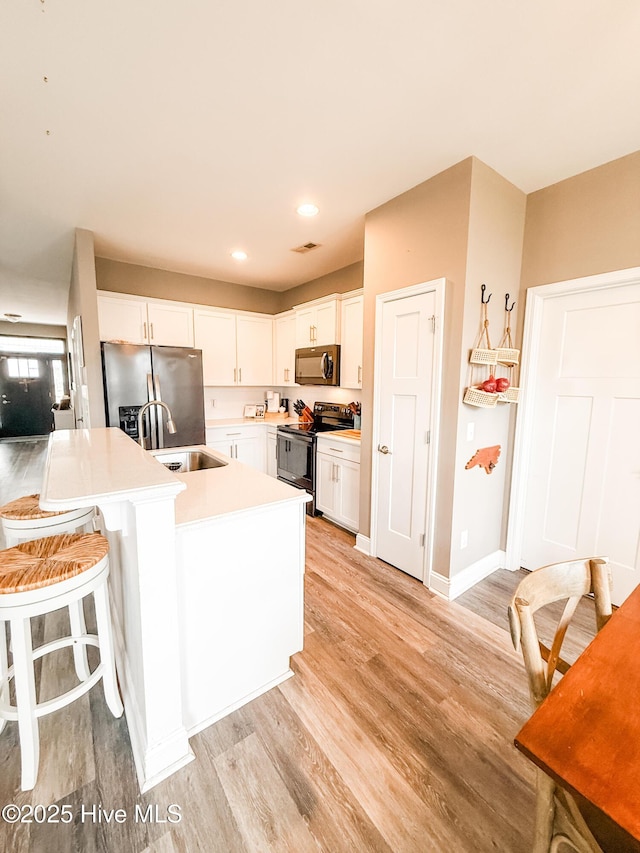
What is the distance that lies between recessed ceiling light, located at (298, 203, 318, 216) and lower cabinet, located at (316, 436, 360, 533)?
1.93 m

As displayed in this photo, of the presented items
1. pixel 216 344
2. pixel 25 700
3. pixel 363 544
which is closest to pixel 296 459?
pixel 363 544

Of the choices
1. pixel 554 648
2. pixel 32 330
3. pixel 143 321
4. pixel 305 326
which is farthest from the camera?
pixel 32 330

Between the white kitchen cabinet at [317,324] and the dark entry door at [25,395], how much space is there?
332 inches

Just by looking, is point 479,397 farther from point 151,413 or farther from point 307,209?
point 151,413

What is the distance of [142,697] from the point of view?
4.32 feet

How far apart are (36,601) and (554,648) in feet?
5.53

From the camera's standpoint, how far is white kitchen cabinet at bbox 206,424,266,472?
4391mm

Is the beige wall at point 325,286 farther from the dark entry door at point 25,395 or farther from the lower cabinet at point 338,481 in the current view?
the dark entry door at point 25,395

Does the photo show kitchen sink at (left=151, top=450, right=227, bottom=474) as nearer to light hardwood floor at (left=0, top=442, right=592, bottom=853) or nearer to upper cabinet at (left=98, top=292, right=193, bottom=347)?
light hardwood floor at (left=0, top=442, right=592, bottom=853)

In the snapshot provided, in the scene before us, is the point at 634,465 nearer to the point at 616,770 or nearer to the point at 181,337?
the point at 616,770

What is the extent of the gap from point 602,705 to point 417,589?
1.86 metres

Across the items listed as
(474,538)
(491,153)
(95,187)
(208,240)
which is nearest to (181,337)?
(208,240)

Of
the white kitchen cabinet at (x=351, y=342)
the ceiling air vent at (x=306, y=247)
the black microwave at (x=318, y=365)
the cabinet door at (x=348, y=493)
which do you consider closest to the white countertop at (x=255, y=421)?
the black microwave at (x=318, y=365)

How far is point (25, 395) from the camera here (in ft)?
29.4
